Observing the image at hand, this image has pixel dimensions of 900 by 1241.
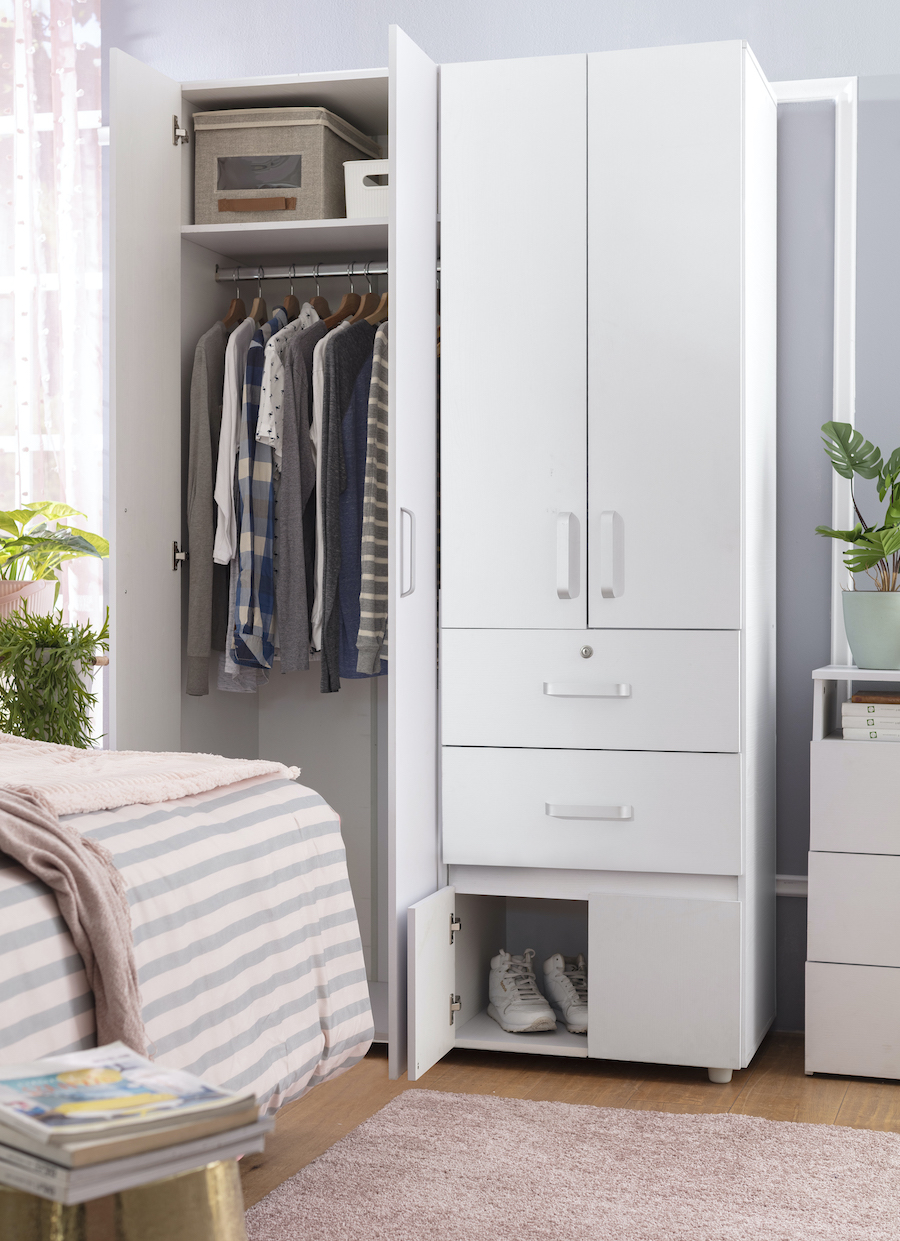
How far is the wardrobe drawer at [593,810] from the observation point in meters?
2.74

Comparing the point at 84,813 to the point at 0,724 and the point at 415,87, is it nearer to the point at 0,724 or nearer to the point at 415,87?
the point at 0,724

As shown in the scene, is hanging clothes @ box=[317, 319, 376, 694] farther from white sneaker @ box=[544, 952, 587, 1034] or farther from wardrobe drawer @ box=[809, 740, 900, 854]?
wardrobe drawer @ box=[809, 740, 900, 854]

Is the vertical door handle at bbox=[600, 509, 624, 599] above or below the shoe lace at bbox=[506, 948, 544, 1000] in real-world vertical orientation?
above

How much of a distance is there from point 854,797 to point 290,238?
188 cm

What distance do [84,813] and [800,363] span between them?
217 cm

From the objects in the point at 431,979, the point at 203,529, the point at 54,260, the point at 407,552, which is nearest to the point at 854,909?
the point at 431,979

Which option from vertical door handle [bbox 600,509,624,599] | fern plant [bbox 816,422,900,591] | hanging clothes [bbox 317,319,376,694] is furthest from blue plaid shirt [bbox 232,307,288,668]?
fern plant [bbox 816,422,900,591]

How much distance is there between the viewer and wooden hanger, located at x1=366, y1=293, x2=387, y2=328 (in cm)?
319

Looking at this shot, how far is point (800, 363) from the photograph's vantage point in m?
3.15

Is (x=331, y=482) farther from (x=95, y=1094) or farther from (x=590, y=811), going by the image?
(x=95, y=1094)

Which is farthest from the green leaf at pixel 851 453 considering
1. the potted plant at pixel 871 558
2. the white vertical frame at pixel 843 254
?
the white vertical frame at pixel 843 254

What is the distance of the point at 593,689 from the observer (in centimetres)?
279

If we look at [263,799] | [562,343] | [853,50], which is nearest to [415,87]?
[562,343]

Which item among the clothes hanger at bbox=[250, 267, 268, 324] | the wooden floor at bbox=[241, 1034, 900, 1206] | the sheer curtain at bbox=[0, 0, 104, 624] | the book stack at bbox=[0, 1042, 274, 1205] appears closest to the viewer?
the book stack at bbox=[0, 1042, 274, 1205]
